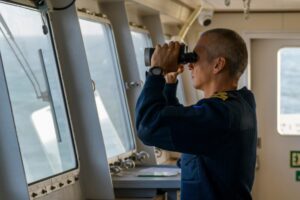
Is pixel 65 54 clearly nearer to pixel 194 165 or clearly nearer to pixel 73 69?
pixel 73 69

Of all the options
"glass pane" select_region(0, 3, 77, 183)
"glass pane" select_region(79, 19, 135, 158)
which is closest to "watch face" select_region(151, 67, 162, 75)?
"glass pane" select_region(0, 3, 77, 183)

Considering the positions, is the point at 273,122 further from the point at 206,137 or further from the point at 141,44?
the point at 206,137

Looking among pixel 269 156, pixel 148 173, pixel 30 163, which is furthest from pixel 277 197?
pixel 30 163

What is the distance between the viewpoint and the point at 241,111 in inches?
71.7

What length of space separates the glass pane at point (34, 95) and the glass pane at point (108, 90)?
1.99 feet

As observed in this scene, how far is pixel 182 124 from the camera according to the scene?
1693mm

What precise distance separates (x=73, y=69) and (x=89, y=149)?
0.43 metres

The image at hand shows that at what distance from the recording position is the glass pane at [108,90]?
341cm

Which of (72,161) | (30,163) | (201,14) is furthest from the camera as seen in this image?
(201,14)

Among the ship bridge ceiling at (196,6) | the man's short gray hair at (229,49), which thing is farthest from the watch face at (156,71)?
the ship bridge ceiling at (196,6)

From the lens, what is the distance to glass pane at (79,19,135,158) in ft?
11.2

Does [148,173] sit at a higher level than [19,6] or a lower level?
lower

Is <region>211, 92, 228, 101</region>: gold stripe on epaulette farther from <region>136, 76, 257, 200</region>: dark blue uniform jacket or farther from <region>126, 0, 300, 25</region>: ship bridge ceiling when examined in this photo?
<region>126, 0, 300, 25</region>: ship bridge ceiling

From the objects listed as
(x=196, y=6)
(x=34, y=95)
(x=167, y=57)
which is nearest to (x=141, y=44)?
(x=196, y=6)
